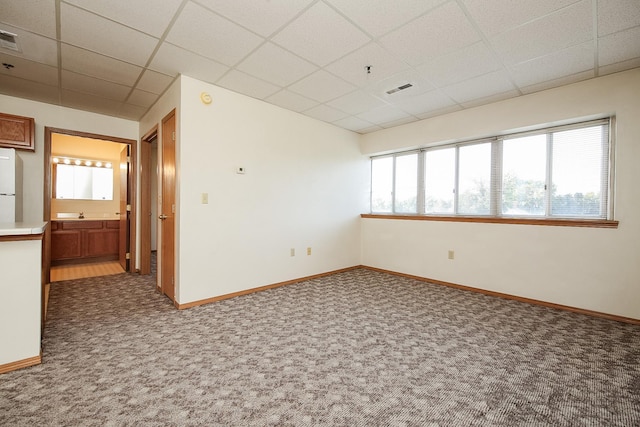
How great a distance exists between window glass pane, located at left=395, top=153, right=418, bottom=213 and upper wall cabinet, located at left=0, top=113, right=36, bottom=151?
5616mm

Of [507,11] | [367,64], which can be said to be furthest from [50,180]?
[507,11]

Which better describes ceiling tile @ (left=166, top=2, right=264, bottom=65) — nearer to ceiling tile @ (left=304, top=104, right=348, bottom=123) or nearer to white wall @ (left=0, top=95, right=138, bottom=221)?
ceiling tile @ (left=304, top=104, right=348, bottom=123)

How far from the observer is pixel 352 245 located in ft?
17.5

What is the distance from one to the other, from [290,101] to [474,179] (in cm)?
304

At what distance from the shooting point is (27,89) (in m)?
3.48

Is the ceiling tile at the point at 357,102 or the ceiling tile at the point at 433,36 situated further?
the ceiling tile at the point at 357,102

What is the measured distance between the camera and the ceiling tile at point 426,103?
3625 mm

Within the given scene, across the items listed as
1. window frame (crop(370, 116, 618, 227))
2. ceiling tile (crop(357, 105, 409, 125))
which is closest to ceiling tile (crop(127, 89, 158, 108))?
ceiling tile (crop(357, 105, 409, 125))

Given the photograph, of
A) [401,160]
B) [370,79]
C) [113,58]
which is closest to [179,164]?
[113,58]

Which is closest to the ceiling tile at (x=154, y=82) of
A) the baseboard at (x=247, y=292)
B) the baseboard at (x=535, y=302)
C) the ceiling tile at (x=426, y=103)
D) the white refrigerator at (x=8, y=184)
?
the white refrigerator at (x=8, y=184)

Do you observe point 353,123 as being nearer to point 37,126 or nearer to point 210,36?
point 210,36

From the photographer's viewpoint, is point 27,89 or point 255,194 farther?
point 255,194

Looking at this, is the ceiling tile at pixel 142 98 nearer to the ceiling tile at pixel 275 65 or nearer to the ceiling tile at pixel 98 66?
the ceiling tile at pixel 98 66

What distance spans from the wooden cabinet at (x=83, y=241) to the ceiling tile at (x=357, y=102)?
213 inches
